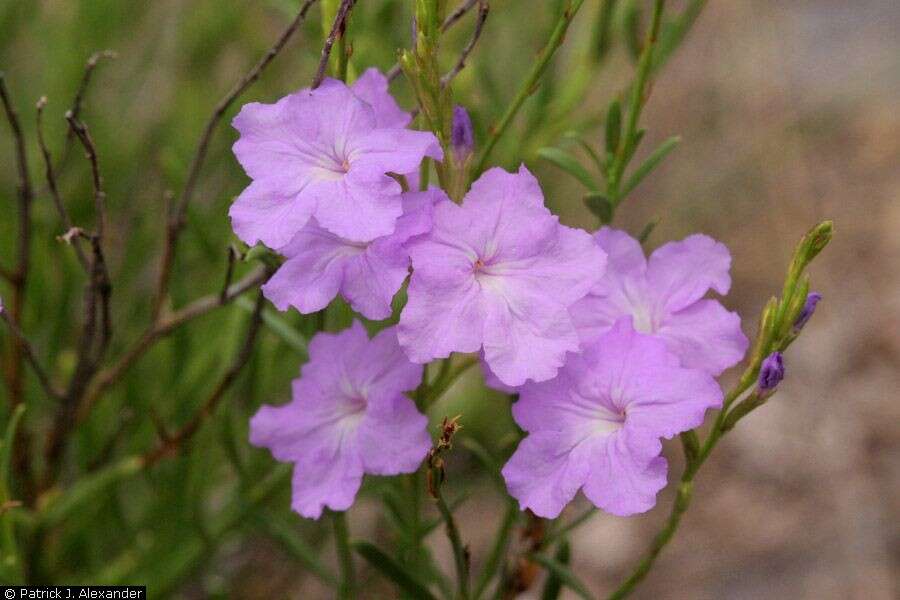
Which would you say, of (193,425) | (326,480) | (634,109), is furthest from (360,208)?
(193,425)

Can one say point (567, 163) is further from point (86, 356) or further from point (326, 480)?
point (86, 356)

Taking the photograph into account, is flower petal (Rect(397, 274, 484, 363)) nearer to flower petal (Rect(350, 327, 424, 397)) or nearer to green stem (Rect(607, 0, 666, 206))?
flower petal (Rect(350, 327, 424, 397))

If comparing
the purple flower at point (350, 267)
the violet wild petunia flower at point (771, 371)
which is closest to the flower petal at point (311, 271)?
the purple flower at point (350, 267)

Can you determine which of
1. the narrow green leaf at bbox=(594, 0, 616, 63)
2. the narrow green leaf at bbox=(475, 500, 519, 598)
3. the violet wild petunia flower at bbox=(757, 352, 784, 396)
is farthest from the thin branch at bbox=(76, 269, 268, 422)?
the narrow green leaf at bbox=(594, 0, 616, 63)

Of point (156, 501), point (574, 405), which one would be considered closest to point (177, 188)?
point (156, 501)

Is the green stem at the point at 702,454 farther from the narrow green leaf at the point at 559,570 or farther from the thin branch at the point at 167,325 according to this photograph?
the thin branch at the point at 167,325

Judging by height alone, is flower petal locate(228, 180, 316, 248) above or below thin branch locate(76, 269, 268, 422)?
above
